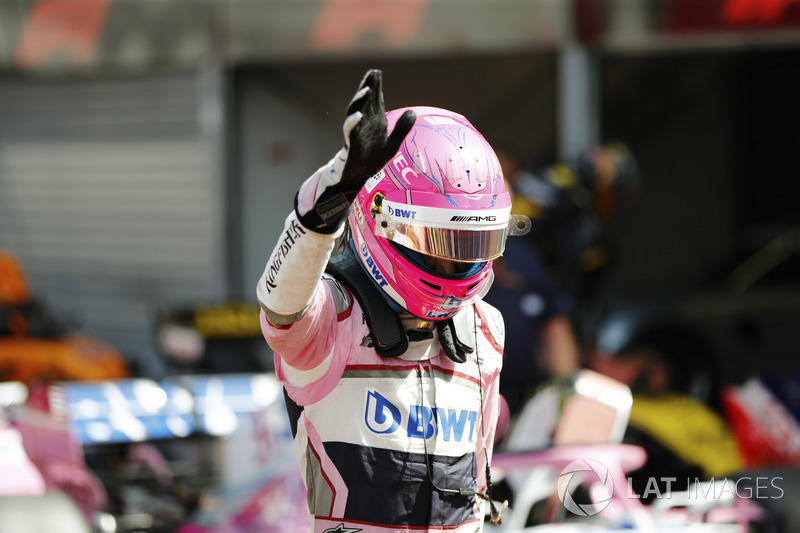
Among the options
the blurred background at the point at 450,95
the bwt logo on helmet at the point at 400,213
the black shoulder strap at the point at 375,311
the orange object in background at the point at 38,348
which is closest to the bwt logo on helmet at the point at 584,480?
the black shoulder strap at the point at 375,311

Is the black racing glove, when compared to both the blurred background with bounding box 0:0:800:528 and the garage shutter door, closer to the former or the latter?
the blurred background with bounding box 0:0:800:528

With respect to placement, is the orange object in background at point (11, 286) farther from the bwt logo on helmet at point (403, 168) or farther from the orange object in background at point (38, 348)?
the bwt logo on helmet at point (403, 168)

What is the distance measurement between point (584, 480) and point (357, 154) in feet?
7.10

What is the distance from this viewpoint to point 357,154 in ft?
6.23

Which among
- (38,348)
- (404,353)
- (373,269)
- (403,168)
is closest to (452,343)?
(404,353)

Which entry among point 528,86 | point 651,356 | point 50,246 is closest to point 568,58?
point 528,86

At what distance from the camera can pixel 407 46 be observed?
903 cm

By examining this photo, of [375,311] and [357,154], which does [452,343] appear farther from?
[357,154]

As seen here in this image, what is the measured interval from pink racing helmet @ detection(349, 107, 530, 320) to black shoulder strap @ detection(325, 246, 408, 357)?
29mm

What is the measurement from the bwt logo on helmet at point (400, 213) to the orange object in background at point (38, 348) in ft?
20.2

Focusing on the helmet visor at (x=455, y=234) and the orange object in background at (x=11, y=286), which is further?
the orange object in background at (x=11, y=286)

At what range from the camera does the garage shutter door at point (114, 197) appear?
36.5 ft

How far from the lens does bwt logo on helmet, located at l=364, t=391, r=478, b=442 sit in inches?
88.7
